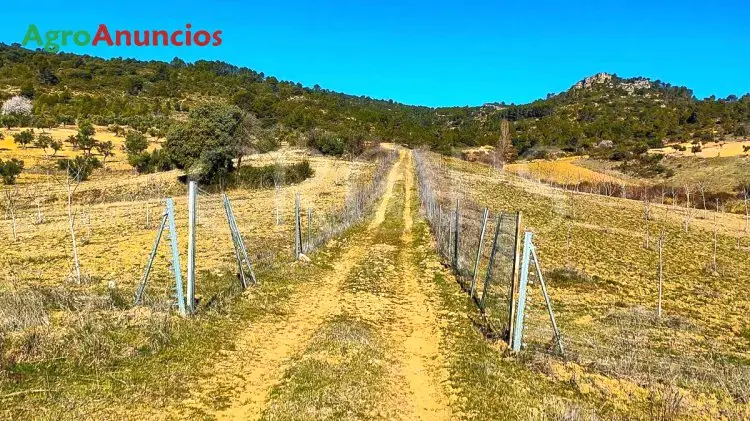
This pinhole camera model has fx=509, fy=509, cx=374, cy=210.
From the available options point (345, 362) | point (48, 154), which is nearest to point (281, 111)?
point (48, 154)

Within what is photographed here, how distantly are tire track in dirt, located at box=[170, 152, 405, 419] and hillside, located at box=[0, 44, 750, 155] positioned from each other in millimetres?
64736

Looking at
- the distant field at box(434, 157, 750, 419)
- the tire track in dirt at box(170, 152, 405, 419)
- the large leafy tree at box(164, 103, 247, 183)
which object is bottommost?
the distant field at box(434, 157, 750, 419)

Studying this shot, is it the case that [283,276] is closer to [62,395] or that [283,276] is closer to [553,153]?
[62,395]

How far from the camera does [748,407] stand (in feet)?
25.8

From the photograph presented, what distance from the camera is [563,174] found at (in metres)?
76.6

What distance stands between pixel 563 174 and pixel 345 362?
73.9 metres

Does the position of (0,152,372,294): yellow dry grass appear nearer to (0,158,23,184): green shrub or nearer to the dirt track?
(0,158,23,184): green shrub

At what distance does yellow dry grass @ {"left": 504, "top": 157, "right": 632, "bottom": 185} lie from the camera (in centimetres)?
7088

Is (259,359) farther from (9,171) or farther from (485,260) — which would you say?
(9,171)

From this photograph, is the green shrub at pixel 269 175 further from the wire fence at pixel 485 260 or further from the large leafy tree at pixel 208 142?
the wire fence at pixel 485 260

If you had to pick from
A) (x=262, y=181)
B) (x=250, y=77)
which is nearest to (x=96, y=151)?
(x=262, y=181)

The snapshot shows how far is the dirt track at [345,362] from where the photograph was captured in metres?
7.62

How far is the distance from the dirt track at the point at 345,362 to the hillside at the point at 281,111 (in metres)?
62.5

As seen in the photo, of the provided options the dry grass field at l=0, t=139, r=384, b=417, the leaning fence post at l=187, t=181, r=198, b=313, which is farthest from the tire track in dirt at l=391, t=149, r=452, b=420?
the leaning fence post at l=187, t=181, r=198, b=313
